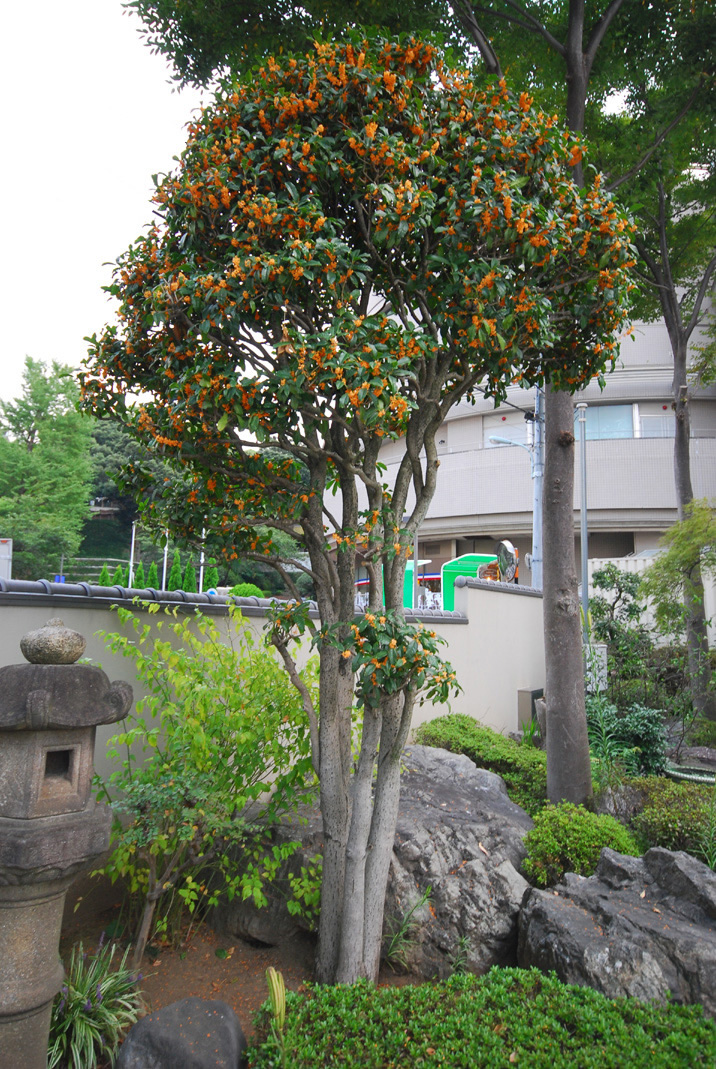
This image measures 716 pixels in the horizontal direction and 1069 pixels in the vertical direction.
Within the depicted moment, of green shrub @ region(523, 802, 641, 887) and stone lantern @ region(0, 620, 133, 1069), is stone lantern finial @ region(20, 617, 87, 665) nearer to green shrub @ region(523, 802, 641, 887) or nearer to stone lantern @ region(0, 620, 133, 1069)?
stone lantern @ region(0, 620, 133, 1069)

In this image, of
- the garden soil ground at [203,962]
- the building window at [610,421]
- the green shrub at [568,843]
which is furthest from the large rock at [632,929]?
the building window at [610,421]

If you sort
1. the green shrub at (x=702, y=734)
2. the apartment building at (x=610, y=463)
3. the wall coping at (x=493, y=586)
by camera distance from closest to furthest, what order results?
the green shrub at (x=702, y=734) < the wall coping at (x=493, y=586) < the apartment building at (x=610, y=463)

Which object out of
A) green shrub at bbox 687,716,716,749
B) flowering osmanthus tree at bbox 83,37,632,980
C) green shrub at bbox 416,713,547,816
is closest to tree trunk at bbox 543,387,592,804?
green shrub at bbox 416,713,547,816

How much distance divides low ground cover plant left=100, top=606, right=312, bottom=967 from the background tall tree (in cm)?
2840

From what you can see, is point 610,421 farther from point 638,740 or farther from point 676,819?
point 676,819

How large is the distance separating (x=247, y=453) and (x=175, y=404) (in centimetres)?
64

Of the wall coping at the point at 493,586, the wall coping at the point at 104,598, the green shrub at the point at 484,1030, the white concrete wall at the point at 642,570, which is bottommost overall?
the green shrub at the point at 484,1030

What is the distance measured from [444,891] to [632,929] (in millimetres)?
1157

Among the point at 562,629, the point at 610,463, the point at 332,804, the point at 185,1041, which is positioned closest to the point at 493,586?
the point at 562,629

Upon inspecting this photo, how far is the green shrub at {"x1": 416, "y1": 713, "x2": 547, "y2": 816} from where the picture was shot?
6598 millimetres

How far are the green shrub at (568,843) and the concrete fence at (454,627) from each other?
2408 millimetres

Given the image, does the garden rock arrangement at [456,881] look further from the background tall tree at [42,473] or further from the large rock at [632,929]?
the background tall tree at [42,473]

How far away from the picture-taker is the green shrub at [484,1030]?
2689 mm

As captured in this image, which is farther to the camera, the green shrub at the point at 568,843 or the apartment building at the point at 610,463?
the apartment building at the point at 610,463
